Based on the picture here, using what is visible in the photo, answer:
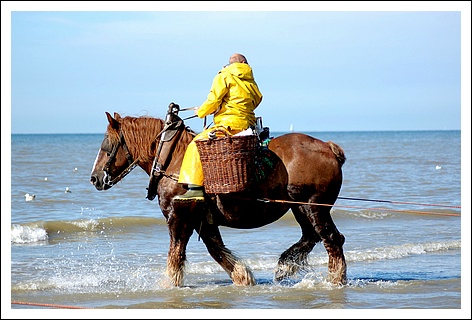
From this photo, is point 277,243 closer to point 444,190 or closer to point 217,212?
point 217,212

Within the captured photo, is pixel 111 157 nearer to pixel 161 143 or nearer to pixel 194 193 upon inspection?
pixel 161 143

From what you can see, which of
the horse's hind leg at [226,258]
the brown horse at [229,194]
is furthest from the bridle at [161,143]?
the horse's hind leg at [226,258]

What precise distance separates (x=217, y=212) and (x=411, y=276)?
107 inches

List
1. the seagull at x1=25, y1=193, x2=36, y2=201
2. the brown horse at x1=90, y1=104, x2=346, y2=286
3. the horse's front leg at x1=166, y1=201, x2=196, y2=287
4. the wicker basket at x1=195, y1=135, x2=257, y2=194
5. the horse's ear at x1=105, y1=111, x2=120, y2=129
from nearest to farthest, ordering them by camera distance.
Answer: the wicker basket at x1=195, y1=135, x2=257, y2=194 → the brown horse at x1=90, y1=104, x2=346, y2=286 → the horse's front leg at x1=166, y1=201, x2=196, y2=287 → the horse's ear at x1=105, y1=111, x2=120, y2=129 → the seagull at x1=25, y1=193, x2=36, y2=201

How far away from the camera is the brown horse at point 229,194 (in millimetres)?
7719

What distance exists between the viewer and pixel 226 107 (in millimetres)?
7520

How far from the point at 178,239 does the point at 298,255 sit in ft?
4.53

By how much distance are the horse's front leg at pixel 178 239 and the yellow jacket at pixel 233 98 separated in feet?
3.24

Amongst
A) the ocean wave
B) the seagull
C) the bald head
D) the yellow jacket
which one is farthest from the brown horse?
the seagull

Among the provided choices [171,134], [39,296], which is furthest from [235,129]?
[39,296]

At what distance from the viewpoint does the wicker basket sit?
734 cm

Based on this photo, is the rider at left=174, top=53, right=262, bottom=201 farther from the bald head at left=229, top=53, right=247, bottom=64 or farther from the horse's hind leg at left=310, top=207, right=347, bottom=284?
the horse's hind leg at left=310, top=207, right=347, bottom=284

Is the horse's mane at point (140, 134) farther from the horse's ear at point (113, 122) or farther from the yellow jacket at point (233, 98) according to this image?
the yellow jacket at point (233, 98)

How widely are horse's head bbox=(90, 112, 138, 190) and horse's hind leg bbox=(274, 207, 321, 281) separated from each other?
1951 mm
